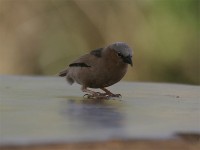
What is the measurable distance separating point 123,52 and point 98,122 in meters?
1.53

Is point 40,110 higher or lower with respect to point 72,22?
lower

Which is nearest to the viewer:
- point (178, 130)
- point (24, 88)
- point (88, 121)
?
point (178, 130)

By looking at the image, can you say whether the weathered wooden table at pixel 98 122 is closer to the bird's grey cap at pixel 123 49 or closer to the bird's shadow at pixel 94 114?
the bird's shadow at pixel 94 114

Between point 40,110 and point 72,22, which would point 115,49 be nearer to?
point 40,110

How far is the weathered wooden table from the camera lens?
49.4 inches

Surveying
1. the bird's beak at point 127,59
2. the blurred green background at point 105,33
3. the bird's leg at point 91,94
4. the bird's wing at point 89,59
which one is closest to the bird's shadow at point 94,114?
the bird's leg at point 91,94

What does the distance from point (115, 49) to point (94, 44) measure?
12.9 feet

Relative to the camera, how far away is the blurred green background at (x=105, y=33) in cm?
696

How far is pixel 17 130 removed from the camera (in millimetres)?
1447

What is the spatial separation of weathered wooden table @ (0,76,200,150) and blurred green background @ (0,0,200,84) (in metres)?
4.23

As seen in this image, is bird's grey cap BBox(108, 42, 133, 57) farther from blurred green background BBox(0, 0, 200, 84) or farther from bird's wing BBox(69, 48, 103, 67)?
Answer: blurred green background BBox(0, 0, 200, 84)

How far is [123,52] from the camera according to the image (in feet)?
10.2

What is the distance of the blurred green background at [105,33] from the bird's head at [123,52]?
367 cm

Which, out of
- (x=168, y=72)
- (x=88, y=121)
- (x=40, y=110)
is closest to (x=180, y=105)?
(x=40, y=110)
